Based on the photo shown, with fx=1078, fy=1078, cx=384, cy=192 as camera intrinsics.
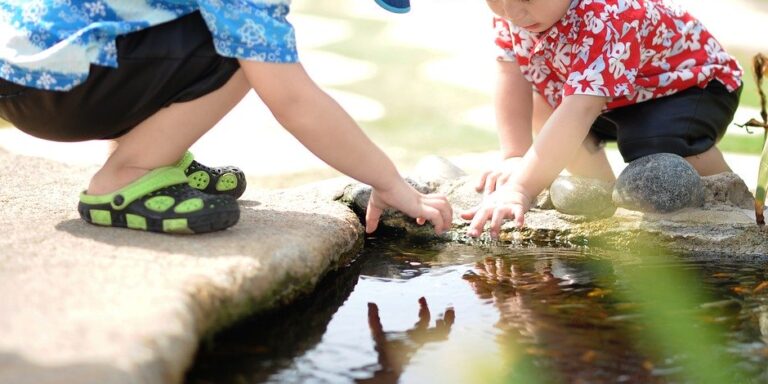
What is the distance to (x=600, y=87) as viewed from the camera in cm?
239

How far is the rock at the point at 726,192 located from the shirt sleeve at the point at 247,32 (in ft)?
3.49

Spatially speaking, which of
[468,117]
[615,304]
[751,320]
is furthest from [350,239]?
[468,117]

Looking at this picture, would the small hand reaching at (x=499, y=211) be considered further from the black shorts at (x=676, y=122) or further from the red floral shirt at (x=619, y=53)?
the black shorts at (x=676, y=122)

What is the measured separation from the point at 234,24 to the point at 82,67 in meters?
0.29

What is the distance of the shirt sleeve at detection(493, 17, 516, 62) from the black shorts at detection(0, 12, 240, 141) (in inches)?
37.3

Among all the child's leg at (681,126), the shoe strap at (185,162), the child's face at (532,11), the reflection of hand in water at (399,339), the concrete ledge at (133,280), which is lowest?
the reflection of hand in water at (399,339)

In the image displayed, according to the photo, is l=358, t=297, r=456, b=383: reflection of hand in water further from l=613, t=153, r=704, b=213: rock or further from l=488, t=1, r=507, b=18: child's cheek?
l=488, t=1, r=507, b=18: child's cheek

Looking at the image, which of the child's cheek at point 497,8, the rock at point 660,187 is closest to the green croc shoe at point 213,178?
the child's cheek at point 497,8

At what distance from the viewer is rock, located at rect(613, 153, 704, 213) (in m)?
→ 2.37

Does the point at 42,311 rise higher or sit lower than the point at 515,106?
lower

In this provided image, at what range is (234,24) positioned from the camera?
196 cm

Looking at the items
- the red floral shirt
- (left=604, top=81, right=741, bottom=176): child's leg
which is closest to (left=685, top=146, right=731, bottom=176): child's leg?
(left=604, top=81, right=741, bottom=176): child's leg

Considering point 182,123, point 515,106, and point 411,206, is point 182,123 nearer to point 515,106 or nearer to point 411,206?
point 411,206

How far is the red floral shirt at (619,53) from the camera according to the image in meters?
2.43
